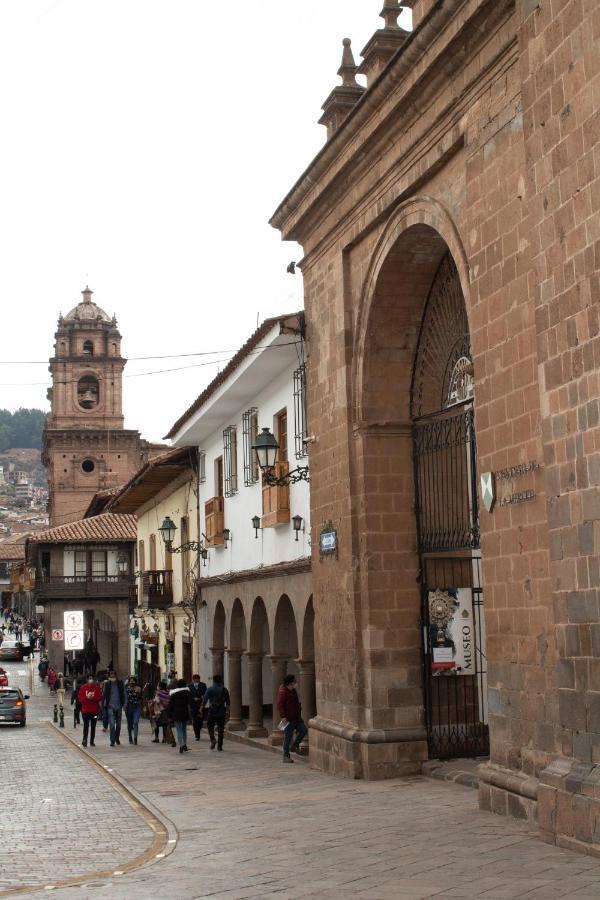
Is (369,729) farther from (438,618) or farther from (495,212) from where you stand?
(495,212)

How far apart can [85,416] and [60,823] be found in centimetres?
6729

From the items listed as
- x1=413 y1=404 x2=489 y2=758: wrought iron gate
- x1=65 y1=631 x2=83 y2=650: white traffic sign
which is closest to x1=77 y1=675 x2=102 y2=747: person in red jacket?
x1=65 y1=631 x2=83 y2=650: white traffic sign

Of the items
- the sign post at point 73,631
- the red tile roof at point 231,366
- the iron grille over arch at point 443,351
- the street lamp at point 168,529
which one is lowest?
the sign post at point 73,631

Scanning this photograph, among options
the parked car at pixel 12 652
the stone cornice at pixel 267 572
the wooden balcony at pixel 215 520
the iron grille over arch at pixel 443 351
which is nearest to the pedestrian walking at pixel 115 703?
the stone cornice at pixel 267 572

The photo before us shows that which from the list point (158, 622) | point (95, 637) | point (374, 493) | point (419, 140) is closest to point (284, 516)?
point (374, 493)

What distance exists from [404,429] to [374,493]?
2.70 feet

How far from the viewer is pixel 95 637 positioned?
2219 inches

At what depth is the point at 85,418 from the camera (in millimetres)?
78625

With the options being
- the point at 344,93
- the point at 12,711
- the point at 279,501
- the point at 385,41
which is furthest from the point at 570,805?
the point at 12,711

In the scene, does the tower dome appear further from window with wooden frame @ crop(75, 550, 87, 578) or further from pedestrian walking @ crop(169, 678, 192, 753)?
pedestrian walking @ crop(169, 678, 192, 753)

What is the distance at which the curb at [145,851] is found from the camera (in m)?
8.85

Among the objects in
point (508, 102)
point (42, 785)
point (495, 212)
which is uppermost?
point (508, 102)

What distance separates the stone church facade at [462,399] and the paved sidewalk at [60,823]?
116 inches

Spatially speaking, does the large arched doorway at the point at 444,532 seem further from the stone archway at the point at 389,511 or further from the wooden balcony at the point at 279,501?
the wooden balcony at the point at 279,501
